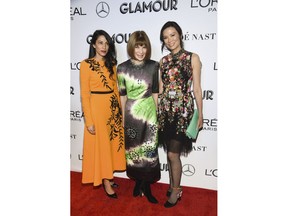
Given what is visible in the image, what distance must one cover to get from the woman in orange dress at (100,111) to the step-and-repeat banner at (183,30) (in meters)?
0.22

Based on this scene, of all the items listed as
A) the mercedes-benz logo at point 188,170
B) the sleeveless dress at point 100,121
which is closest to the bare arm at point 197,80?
the mercedes-benz logo at point 188,170

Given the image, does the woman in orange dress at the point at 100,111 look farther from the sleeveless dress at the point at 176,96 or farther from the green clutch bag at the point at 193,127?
the green clutch bag at the point at 193,127

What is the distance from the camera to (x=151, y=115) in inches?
93.9

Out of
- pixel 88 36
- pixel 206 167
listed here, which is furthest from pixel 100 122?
pixel 206 167

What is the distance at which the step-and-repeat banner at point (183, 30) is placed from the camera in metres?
2.38

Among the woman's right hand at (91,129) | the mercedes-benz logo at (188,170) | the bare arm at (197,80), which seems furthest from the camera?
the mercedes-benz logo at (188,170)

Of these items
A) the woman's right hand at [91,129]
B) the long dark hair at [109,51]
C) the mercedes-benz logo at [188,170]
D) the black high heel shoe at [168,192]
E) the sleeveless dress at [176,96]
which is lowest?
the black high heel shoe at [168,192]

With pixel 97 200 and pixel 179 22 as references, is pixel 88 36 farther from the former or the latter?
pixel 97 200

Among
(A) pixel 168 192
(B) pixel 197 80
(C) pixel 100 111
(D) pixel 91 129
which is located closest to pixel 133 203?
(A) pixel 168 192

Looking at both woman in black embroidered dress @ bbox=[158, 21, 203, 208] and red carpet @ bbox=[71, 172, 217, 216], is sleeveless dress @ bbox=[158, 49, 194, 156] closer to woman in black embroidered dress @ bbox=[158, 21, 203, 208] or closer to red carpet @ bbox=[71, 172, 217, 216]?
woman in black embroidered dress @ bbox=[158, 21, 203, 208]

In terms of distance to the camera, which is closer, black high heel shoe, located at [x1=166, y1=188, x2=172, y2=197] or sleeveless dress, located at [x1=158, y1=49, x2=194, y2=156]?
sleeveless dress, located at [x1=158, y1=49, x2=194, y2=156]

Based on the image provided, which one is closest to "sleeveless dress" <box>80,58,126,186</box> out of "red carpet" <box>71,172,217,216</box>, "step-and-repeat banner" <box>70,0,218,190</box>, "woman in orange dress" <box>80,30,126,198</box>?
"woman in orange dress" <box>80,30,126,198</box>

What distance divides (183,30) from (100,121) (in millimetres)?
1042

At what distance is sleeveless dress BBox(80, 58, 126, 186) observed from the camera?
2371 millimetres
